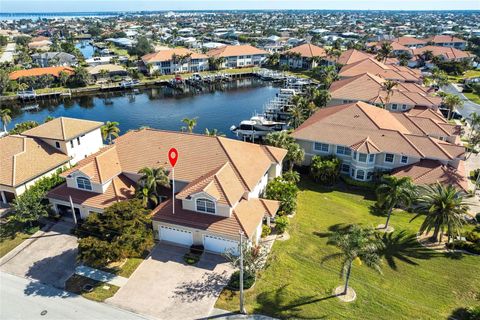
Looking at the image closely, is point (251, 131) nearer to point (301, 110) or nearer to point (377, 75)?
point (301, 110)

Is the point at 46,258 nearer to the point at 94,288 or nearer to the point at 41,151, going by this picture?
the point at 94,288

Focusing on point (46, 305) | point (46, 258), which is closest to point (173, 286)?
point (46, 305)

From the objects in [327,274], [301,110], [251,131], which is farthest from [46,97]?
[327,274]

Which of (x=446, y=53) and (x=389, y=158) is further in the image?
(x=446, y=53)

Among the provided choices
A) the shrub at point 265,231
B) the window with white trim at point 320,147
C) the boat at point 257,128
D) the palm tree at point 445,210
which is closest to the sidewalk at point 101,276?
the shrub at point 265,231

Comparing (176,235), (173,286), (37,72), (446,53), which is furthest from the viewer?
(446,53)

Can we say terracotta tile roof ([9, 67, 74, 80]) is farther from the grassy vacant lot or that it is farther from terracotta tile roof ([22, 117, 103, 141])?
the grassy vacant lot

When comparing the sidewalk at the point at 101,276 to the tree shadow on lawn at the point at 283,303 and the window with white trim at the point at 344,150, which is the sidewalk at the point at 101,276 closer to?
the tree shadow on lawn at the point at 283,303

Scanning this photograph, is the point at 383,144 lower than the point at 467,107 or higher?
higher
